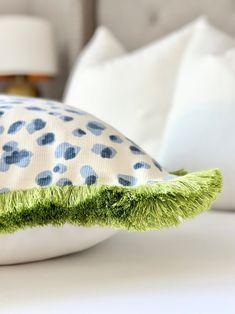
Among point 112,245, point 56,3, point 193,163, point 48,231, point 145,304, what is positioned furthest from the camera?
point 56,3

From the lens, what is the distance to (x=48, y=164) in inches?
30.2

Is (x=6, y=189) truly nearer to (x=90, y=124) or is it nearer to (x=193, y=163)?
(x=90, y=124)

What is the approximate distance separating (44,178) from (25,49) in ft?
4.93

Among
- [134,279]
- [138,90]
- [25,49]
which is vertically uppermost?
[25,49]

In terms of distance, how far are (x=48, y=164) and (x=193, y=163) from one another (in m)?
0.46

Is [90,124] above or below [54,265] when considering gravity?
above

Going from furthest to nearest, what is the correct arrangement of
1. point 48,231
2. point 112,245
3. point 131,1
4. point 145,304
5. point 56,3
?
point 56,3, point 131,1, point 112,245, point 48,231, point 145,304

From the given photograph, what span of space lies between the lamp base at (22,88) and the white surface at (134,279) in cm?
138

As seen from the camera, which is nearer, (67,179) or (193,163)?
(67,179)

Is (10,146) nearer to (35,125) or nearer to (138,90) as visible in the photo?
(35,125)

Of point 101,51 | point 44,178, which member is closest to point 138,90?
point 101,51

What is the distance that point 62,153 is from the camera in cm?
78

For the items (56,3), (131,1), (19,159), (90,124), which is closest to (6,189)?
(19,159)

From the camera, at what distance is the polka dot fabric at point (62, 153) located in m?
0.75
